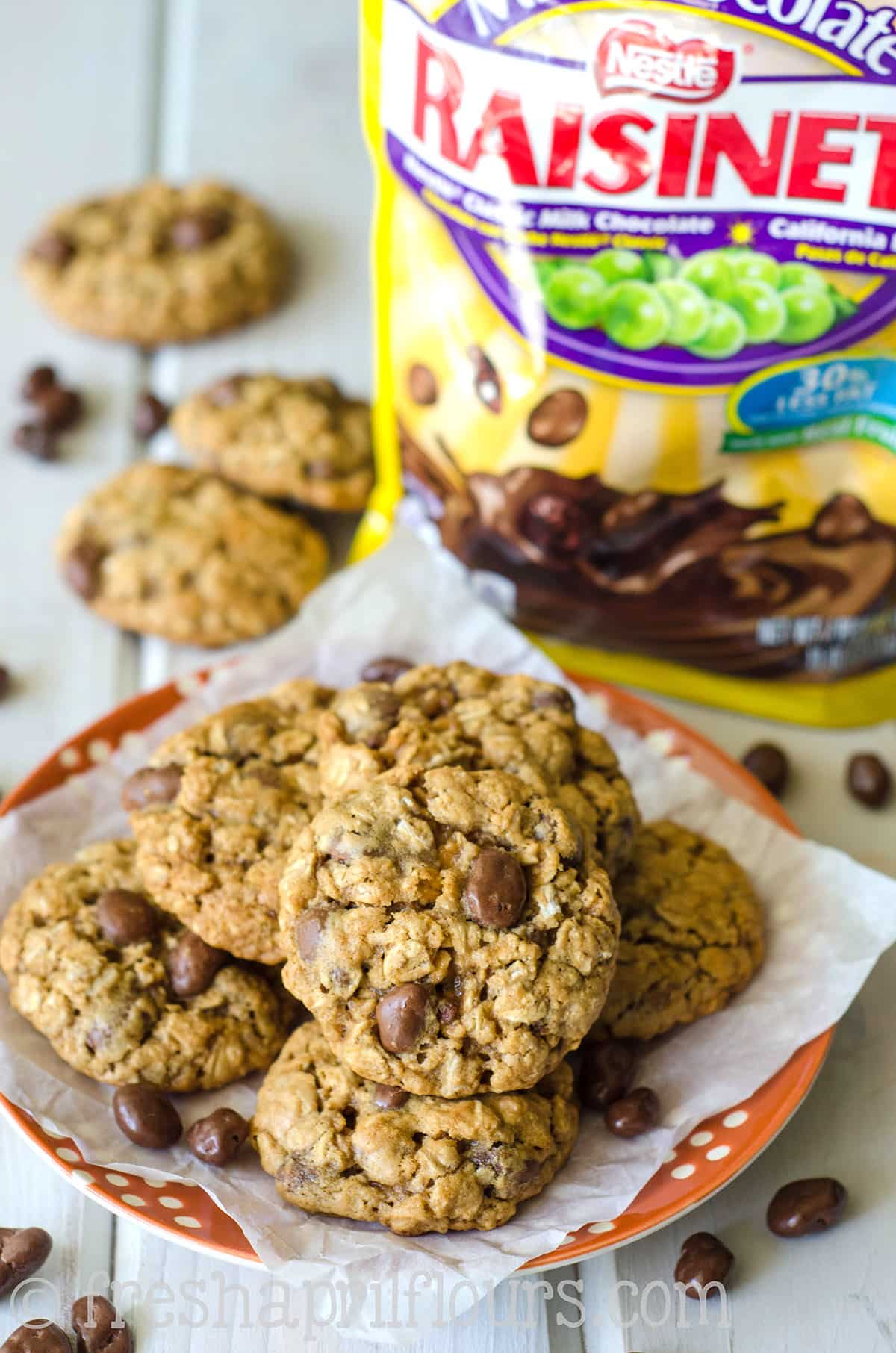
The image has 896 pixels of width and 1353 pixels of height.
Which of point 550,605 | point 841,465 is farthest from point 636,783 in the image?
point 841,465

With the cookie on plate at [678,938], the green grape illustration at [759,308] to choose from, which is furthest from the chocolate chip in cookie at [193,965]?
the green grape illustration at [759,308]

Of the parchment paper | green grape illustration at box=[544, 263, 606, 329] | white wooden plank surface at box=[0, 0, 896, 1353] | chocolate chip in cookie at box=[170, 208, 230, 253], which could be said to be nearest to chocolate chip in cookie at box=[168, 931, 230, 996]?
the parchment paper

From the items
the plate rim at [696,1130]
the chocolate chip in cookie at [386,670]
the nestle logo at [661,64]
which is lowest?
the plate rim at [696,1130]

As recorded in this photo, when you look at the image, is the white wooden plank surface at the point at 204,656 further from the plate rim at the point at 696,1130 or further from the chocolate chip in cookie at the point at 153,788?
the chocolate chip in cookie at the point at 153,788

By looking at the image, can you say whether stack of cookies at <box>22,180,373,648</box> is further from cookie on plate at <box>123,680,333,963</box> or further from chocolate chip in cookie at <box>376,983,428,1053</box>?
chocolate chip in cookie at <box>376,983,428,1053</box>

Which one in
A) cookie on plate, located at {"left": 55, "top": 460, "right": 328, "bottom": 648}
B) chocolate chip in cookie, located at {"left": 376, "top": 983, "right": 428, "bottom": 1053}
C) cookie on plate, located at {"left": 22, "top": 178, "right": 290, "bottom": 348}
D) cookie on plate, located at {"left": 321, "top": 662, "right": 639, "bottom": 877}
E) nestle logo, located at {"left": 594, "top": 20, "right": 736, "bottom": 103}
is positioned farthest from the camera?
cookie on plate, located at {"left": 22, "top": 178, "right": 290, "bottom": 348}

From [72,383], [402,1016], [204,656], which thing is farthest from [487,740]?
[72,383]

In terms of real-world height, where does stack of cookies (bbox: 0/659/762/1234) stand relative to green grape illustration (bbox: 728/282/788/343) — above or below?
below

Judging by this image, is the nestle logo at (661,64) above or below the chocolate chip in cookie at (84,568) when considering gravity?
above
